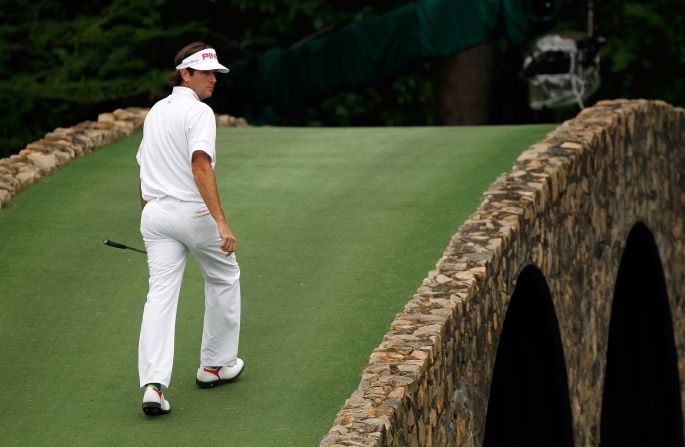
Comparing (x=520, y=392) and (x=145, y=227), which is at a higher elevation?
(x=145, y=227)

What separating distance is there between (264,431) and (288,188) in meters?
4.51

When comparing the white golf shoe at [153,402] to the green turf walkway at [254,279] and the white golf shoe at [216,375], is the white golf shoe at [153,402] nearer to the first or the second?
the green turf walkway at [254,279]

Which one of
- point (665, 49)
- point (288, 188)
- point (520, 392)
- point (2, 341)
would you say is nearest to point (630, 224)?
point (520, 392)

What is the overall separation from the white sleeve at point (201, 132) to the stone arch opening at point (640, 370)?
9860 millimetres

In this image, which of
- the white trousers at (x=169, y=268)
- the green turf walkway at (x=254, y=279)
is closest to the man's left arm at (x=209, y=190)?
the white trousers at (x=169, y=268)

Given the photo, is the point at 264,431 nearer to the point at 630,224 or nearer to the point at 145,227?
the point at 145,227

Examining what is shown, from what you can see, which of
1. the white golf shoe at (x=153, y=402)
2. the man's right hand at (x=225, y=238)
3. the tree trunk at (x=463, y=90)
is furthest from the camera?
the tree trunk at (x=463, y=90)

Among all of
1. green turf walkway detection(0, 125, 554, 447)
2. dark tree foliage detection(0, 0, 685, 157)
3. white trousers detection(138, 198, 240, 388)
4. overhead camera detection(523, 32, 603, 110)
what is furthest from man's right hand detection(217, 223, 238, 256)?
overhead camera detection(523, 32, 603, 110)

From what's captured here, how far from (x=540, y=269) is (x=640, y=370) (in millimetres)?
6810

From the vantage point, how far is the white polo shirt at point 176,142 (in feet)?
22.3

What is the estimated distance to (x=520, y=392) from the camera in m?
12.0

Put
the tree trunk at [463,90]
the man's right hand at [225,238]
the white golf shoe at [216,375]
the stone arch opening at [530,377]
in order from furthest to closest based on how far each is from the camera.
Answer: the tree trunk at [463,90] → the stone arch opening at [530,377] → the white golf shoe at [216,375] → the man's right hand at [225,238]

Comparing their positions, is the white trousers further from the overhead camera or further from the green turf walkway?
the overhead camera

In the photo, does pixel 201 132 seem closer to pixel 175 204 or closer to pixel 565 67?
pixel 175 204
